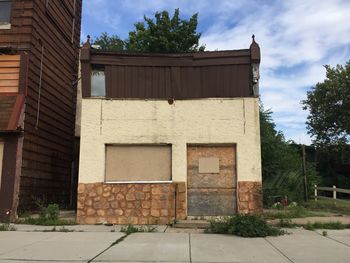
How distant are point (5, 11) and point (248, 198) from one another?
10.8 meters

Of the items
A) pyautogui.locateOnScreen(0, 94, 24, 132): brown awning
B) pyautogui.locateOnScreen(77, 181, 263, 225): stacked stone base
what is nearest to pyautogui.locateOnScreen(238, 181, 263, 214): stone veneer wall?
pyautogui.locateOnScreen(77, 181, 263, 225): stacked stone base

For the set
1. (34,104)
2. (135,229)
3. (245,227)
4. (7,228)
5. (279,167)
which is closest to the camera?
(245,227)

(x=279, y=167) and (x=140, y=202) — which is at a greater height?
(x=279, y=167)

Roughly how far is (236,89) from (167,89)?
222 cm

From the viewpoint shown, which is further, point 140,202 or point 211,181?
point 211,181

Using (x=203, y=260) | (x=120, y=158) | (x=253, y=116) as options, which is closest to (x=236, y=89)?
(x=253, y=116)

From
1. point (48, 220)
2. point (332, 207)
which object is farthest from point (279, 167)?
point (48, 220)

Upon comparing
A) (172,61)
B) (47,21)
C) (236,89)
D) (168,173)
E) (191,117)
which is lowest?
(168,173)

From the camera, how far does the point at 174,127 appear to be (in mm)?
14023

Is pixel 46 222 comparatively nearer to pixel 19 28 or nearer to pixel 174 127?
pixel 174 127

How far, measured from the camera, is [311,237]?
1098cm

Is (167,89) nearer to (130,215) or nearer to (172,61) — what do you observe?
(172,61)

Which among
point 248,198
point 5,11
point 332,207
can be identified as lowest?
point 332,207

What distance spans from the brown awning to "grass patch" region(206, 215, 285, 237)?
7.14m
